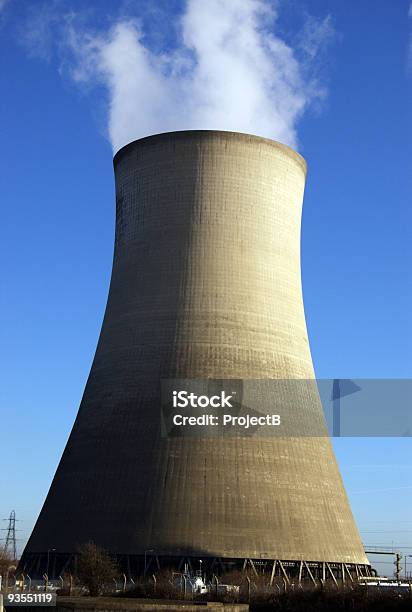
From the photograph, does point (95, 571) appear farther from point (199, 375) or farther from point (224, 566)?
point (199, 375)

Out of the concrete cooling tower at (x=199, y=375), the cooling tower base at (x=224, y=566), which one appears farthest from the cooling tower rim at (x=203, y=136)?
the cooling tower base at (x=224, y=566)

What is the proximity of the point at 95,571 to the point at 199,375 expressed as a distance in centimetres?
577

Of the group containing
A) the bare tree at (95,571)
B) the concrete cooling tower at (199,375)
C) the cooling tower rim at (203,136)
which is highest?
the cooling tower rim at (203,136)

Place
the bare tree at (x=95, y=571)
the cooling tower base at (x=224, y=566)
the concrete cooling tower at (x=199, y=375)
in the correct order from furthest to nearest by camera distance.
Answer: the concrete cooling tower at (x=199, y=375) < the cooling tower base at (x=224, y=566) < the bare tree at (x=95, y=571)

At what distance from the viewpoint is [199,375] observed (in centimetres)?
2295

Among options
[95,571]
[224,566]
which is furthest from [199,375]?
[95,571]

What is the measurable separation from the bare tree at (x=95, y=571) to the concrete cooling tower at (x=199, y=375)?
1303 mm

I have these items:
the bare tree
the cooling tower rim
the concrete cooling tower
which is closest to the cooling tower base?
the concrete cooling tower

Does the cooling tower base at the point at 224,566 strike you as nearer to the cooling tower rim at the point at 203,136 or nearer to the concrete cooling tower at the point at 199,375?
the concrete cooling tower at the point at 199,375

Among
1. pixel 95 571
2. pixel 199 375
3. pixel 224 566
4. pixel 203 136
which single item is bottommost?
pixel 95 571

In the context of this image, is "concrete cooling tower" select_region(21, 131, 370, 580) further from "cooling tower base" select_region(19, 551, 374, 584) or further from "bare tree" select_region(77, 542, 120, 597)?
"bare tree" select_region(77, 542, 120, 597)

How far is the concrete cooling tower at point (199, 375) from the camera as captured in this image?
2164 cm

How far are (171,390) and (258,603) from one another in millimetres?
6622

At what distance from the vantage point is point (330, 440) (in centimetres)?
2462
